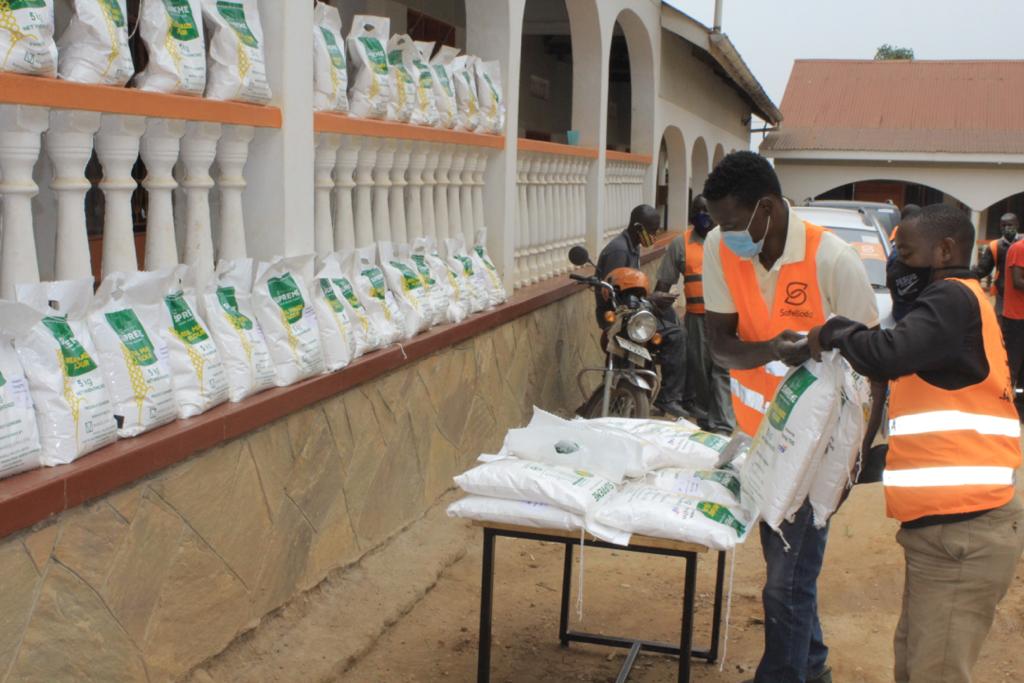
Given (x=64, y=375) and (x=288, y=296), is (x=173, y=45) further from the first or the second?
(x=64, y=375)

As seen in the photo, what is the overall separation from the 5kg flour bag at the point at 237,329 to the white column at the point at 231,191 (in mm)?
163

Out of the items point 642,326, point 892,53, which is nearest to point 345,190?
point 642,326

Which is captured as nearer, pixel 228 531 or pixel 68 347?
pixel 68 347

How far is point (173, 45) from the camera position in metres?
3.69

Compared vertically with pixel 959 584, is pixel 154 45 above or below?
above

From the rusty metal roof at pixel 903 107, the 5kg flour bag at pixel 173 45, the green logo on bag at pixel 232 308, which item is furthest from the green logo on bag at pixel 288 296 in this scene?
the rusty metal roof at pixel 903 107

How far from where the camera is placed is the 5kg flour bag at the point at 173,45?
3.60m

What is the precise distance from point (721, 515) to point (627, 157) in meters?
8.03

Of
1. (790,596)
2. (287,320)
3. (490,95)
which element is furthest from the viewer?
(490,95)

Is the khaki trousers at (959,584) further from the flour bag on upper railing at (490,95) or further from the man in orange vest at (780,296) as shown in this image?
the flour bag on upper railing at (490,95)

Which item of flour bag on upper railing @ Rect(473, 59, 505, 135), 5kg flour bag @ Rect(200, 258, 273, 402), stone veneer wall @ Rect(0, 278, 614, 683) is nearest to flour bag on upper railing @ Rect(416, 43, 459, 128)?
flour bag on upper railing @ Rect(473, 59, 505, 135)

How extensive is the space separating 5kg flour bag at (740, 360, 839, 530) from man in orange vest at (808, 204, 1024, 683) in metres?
0.11

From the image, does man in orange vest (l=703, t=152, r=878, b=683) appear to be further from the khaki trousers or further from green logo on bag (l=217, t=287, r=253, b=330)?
green logo on bag (l=217, t=287, r=253, b=330)

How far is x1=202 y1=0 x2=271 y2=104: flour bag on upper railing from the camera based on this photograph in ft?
13.0
